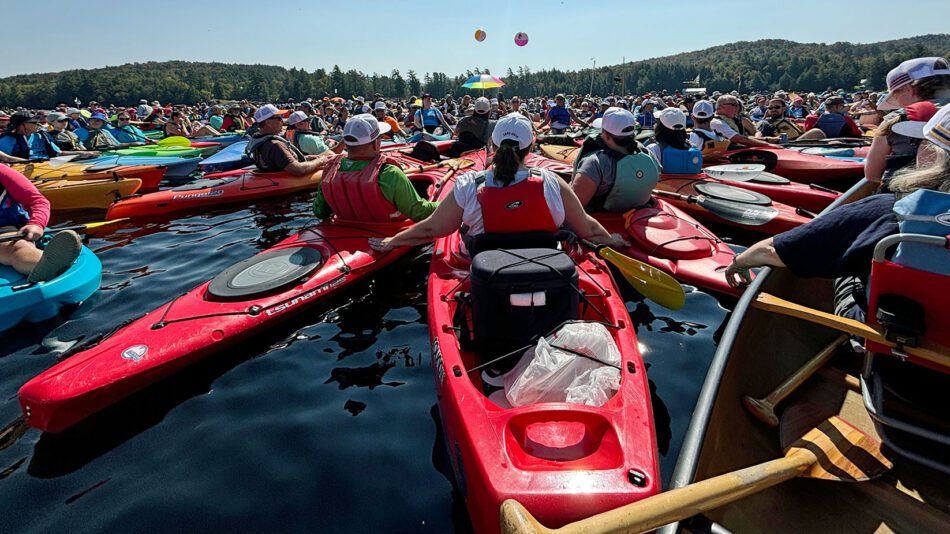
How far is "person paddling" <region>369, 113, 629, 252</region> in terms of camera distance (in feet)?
10.7

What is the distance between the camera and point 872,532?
1.72m

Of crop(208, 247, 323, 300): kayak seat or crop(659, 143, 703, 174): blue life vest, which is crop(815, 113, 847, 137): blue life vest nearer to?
crop(659, 143, 703, 174): blue life vest

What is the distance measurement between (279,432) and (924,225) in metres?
3.51

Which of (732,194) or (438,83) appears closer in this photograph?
(732,194)

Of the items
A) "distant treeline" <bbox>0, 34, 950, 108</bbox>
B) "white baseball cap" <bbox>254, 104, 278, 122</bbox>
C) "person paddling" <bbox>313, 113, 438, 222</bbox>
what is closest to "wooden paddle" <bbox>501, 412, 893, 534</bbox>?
"person paddling" <bbox>313, 113, 438, 222</bbox>

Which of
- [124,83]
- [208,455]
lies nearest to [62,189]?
[208,455]

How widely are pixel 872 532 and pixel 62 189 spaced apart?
11665 mm

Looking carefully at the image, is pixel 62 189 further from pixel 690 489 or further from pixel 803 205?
pixel 803 205

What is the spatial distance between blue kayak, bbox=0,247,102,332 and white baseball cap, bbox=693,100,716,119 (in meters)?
8.94

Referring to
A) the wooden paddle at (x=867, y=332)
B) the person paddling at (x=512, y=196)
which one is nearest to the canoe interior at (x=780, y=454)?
the wooden paddle at (x=867, y=332)

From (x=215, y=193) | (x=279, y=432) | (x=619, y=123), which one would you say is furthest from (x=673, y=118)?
(x=215, y=193)

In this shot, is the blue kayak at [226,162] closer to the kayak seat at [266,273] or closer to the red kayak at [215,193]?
the red kayak at [215,193]

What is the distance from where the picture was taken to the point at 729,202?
602cm

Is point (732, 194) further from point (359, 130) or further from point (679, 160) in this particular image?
point (359, 130)
